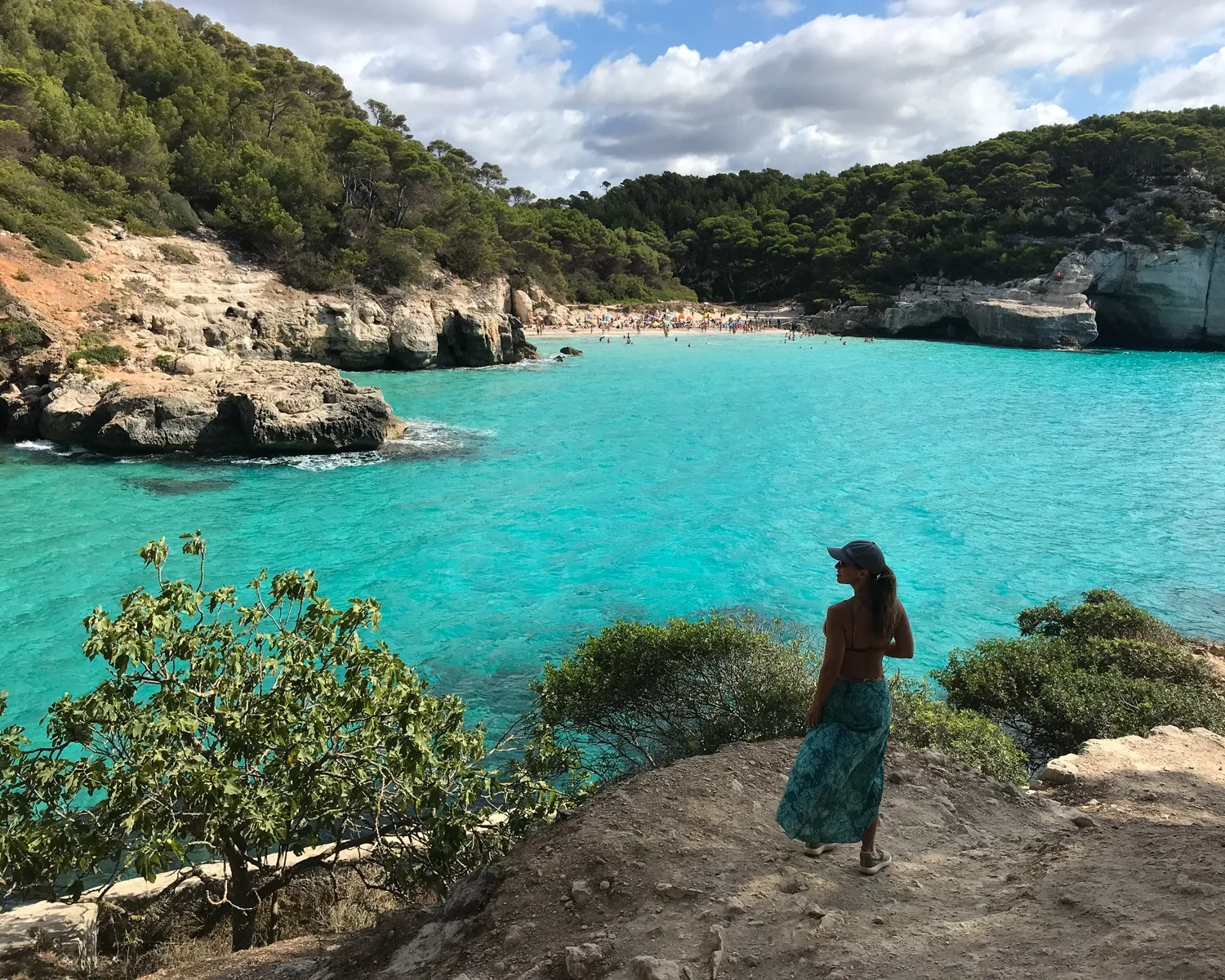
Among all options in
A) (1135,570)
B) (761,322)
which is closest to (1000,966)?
(1135,570)

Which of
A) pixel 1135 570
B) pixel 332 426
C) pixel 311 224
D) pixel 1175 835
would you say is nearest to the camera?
pixel 1175 835

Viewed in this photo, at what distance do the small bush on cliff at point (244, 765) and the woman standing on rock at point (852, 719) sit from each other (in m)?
1.93

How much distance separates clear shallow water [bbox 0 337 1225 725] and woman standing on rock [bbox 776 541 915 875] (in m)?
5.70

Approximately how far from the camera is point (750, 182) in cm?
9288

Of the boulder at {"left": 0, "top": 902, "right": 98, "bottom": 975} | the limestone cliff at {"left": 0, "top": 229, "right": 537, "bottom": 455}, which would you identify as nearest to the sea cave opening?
the limestone cliff at {"left": 0, "top": 229, "right": 537, "bottom": 455}

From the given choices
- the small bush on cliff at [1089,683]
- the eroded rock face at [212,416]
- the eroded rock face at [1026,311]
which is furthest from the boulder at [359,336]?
the eroded rock face at [1026,311]

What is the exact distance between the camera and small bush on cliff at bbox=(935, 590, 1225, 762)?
6.95 metres

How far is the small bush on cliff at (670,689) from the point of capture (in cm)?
644

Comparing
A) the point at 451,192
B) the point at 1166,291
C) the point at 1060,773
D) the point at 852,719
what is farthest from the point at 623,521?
the point at 1166,291

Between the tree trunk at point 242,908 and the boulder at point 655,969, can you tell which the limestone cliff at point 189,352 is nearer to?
the tree trunk at point 242,908

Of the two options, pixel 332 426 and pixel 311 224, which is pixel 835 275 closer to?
pixel 311 224

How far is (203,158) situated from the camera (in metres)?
36.9

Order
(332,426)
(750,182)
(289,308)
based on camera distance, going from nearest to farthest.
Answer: (332,426), (289,308), (750,182)

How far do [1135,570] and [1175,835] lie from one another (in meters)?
12.0
